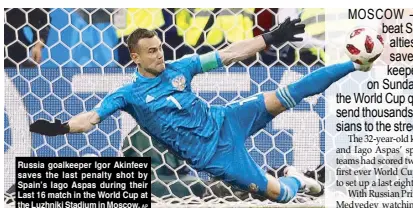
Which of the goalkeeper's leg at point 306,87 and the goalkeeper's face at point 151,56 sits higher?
the goalkeeper's face at point 151,56

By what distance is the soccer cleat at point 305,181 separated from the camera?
1376 millimetres

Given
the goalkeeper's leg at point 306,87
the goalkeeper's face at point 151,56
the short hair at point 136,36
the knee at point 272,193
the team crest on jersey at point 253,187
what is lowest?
the knee at point 272,193

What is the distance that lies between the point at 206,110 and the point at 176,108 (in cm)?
6

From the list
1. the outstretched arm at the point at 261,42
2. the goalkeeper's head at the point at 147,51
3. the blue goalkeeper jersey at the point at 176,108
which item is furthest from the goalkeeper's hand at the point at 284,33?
the goalkeeper's head at the point at 147,51

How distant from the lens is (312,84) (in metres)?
1.36

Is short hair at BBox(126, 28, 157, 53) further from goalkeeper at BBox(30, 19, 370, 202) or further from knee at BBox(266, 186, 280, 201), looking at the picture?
knee at BBox(266, 186, 280, 201)

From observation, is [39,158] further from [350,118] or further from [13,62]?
[350,118]

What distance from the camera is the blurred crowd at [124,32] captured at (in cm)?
136

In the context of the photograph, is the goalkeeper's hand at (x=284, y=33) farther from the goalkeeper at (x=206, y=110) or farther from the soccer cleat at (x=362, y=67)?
the soccer cleat at (x=362, y=67)

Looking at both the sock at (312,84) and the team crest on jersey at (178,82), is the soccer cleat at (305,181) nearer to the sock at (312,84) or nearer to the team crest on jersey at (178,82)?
the sock at (312,84)

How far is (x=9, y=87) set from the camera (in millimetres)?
1372

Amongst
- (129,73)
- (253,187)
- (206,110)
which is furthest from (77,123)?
(253,187)

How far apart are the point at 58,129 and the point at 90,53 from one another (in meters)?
0.17

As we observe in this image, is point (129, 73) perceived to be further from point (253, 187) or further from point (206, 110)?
point (253, 187)
